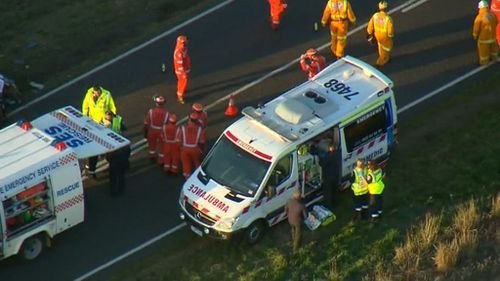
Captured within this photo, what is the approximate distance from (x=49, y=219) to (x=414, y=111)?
9.05 metres

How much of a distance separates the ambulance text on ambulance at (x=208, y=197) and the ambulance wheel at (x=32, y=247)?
3.12 m

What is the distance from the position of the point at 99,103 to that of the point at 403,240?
7.32m

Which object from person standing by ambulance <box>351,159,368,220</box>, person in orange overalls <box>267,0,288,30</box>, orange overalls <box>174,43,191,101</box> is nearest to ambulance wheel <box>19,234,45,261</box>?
orange overalls <box>174,43,191,101</box>

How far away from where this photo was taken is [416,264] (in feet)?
73.6

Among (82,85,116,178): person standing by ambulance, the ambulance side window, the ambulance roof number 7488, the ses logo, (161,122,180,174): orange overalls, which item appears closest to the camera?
the ambulance side window

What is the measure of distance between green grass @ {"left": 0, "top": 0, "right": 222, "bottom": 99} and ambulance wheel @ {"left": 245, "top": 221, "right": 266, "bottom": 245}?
8.39 metres

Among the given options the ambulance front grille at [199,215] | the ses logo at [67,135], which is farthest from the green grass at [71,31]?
the ambulance front grille at [199,215]

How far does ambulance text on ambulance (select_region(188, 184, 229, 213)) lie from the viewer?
76.4 ft

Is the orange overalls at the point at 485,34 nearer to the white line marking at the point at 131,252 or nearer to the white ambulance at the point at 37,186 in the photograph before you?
the white line marking at the point at 131,252

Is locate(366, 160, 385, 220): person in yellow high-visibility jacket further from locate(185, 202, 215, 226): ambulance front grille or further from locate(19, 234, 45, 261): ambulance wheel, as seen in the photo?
locate(19, 234, 45, 261): ambulance wheel

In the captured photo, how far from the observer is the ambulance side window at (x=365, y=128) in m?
24.3

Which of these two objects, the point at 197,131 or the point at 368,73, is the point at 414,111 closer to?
the point at 368,73

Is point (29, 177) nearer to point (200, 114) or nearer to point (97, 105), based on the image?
point (97, 105)

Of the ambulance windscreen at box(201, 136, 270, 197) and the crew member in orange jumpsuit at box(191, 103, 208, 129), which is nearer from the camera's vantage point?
the ambulance windscreen at box(201, 136, 270, 197)
